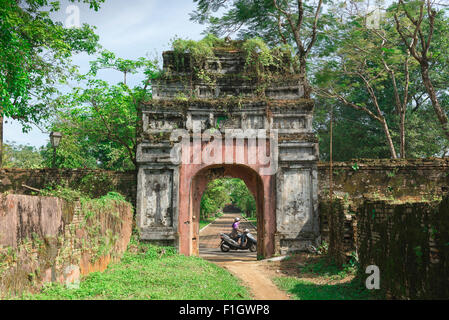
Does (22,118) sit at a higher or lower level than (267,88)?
lower

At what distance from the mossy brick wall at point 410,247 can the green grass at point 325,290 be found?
1.55 ft

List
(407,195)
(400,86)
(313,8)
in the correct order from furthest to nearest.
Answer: (400,86), (313,8), (407,195)

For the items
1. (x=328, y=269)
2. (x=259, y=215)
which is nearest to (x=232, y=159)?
(x=259, y=215)

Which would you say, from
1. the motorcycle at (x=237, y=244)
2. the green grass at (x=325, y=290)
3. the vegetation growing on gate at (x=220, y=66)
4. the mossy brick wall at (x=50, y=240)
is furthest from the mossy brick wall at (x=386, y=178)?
the mossy brick wall at (x=50, y=240)

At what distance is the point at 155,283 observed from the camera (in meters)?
7.09

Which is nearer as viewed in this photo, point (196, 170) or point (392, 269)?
point (392, 269)

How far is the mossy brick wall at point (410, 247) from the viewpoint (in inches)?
181

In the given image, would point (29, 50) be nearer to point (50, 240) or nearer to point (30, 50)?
point (30, 50)

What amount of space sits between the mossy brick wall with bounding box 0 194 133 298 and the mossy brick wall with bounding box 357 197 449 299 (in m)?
5.57

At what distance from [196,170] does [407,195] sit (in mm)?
6691

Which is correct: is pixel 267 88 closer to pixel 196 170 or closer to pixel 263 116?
pixel 263 116

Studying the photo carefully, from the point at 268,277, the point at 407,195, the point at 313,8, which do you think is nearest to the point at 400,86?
the point at 313,8

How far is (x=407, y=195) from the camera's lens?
37.3 ft

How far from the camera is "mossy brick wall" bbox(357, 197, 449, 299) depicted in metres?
4.61
